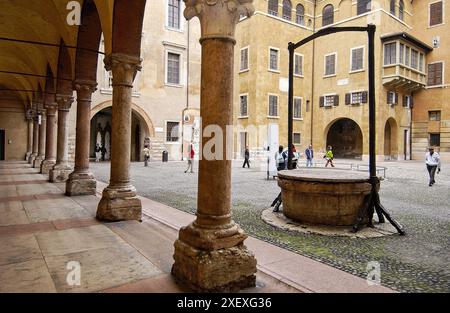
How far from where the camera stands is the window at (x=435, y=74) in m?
26.8

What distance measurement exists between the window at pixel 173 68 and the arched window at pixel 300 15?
40.0ft

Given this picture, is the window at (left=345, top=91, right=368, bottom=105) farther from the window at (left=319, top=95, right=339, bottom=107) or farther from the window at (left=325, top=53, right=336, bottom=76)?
the window at (left=325, top=53, right=336, bottom=76)

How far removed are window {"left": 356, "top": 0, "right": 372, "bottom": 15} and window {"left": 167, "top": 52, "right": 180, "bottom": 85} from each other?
15294mm

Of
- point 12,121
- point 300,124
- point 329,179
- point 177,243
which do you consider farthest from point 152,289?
point 300,124

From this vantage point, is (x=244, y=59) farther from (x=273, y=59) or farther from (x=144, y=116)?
(x=144, y=116)

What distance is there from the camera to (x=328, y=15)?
2923 cm

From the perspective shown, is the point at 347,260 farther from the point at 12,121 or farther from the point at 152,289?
the point at 12,121

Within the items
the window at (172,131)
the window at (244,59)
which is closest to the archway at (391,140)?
the window at (244,59)

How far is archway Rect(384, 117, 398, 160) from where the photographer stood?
27.2m

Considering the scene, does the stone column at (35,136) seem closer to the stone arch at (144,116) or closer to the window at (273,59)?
the stone arch at (144,116)

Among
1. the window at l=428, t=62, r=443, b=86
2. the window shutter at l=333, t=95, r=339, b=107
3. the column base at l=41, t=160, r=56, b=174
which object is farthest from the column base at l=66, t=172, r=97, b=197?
the window at l=428, t=62, r=443, b=86

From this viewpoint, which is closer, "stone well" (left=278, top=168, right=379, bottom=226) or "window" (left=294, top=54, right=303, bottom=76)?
"stone well" (left=278, top=168, right=379, bottom=226)

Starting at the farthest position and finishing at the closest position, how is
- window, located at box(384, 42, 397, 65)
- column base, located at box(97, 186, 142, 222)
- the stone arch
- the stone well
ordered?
window, located at box(384, 42, 397, 65) < the stone arch < column base, located at box(97, 186, 142, 222) < the stone well

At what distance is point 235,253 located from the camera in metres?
3.08
